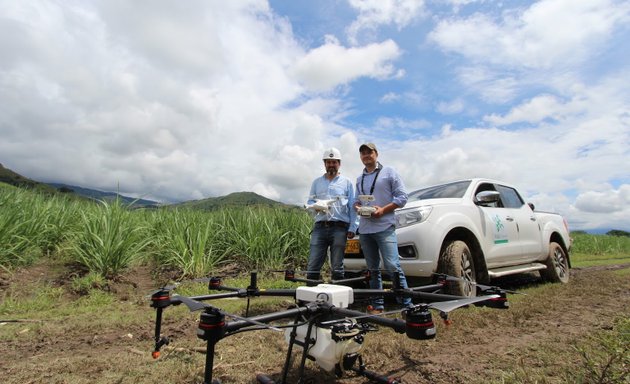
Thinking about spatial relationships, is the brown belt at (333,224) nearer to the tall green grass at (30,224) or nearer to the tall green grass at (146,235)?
the tall green grass at (146,235)

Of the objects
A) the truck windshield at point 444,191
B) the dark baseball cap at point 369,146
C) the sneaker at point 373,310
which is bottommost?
the sneaker at point 373,310

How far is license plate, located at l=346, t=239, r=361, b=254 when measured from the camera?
4.92 metres

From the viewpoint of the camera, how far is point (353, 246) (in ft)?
16.3

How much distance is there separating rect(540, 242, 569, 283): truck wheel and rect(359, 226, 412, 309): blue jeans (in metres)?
4.06

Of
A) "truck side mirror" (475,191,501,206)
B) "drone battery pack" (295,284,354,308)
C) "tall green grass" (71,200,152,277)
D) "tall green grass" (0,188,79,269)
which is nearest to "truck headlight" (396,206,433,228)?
"truck side mirror" (475,191,501,206)

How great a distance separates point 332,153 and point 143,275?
415cm

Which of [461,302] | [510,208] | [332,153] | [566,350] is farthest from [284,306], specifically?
[510,208]

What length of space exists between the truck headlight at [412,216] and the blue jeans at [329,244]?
2.21 ft

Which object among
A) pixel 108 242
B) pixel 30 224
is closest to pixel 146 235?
pixel 108 242

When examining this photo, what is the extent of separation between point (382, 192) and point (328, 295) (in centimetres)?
238

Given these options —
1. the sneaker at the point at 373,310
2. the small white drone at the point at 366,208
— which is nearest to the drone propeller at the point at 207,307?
the sneaker at the point at 373,310

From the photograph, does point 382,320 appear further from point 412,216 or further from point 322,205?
point 412,216

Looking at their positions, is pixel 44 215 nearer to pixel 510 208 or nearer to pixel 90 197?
pixel 90 197

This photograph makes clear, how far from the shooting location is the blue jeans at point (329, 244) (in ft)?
15.1
